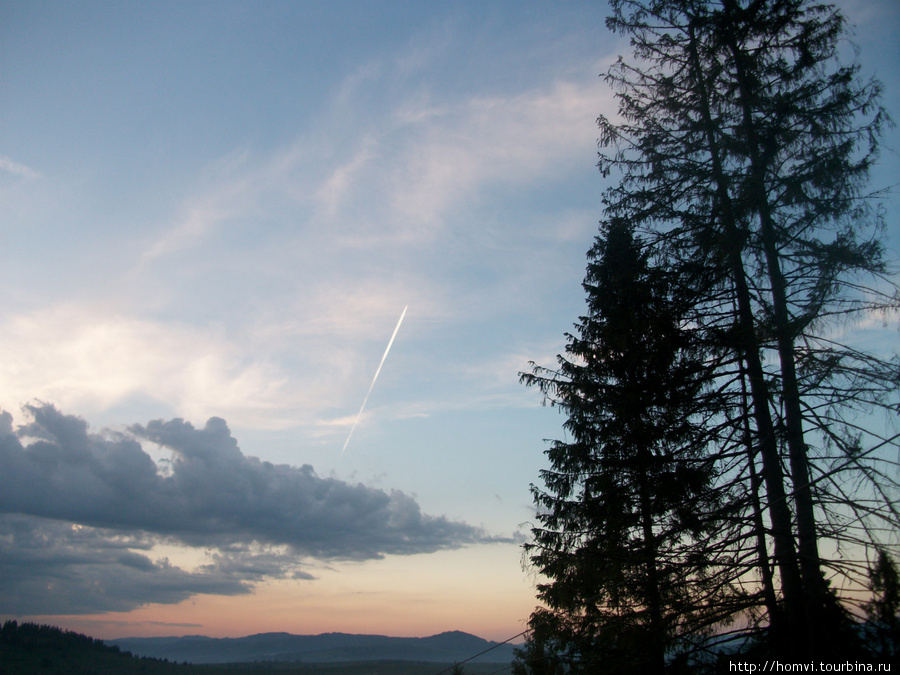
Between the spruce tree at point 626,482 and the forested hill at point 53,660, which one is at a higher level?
the spruce tree at point 626,482

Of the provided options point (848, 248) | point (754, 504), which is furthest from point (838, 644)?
point (848, 248)

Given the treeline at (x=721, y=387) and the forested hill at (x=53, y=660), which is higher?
the treeline at (x=721, y=387)

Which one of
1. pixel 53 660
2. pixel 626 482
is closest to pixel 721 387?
pixel 626 482

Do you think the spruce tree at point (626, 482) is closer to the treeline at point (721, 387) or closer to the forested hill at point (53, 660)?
the treeline at point (721, 387)

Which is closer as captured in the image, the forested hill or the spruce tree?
the spruce tree

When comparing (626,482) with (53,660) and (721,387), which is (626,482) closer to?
(721,387)

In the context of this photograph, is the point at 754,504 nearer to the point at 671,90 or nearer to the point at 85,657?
the point at 671,90

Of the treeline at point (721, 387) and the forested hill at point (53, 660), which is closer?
the treeline at point (721, 387)

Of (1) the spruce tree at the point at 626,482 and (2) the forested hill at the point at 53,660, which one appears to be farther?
(2) the forested hill at the point at 53,660

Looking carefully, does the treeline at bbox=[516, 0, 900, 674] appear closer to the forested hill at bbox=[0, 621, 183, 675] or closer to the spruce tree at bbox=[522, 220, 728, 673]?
the spruce tree at bbox=[522, 220, 728, 673]

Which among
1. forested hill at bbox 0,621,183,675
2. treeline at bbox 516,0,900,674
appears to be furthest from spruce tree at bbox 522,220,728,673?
forested hill at bbox 0,621,183,675

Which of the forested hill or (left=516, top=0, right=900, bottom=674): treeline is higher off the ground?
(left=516, top=0, right=900, bottom=674): treeline

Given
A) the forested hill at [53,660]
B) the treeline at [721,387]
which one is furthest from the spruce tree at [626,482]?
the forested hill at [53,660]

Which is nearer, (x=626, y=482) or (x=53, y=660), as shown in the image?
(x=626, y=482)
